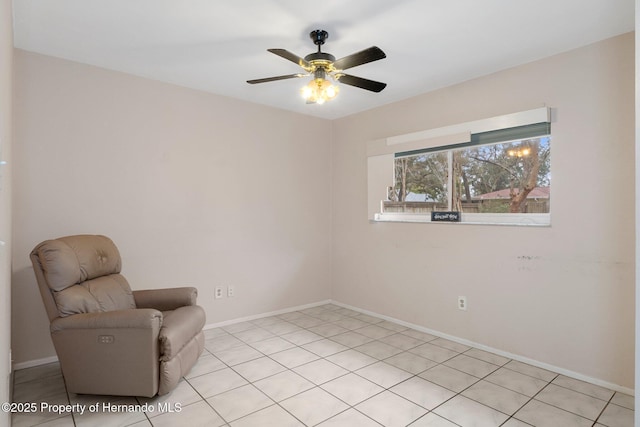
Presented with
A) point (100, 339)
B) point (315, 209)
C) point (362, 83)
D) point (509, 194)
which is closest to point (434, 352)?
point (509, 194)

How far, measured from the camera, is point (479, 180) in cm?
336

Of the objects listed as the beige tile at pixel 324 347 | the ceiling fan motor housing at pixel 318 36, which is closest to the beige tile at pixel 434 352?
the beige tile at pixel 324 347

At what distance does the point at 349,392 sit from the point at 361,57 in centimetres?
220

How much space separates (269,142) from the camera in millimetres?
4250

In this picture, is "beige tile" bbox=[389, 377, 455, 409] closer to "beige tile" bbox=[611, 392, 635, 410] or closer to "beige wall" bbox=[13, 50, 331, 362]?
"beige tile" bbox=[611, 392, 635, 410]

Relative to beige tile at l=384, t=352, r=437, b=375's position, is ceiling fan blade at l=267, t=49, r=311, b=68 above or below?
above

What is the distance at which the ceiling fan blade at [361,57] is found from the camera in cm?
207

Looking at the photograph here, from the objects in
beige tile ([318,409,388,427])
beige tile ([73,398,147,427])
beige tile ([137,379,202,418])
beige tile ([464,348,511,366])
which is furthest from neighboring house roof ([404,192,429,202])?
beige tile ([73,398,147,427])

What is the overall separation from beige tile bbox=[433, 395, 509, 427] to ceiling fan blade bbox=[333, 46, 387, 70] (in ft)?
7.20

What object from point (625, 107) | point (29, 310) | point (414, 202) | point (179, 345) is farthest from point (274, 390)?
point (625, 107)

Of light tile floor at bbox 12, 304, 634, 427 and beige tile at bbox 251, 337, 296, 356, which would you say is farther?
beige tile at bbox 251, 337, 296, 356

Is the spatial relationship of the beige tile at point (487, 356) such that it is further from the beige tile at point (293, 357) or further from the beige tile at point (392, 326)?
the beige tile at point (293, 357)

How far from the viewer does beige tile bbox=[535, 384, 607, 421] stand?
2256 mm

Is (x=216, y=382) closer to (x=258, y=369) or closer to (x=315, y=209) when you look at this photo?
(x=258, y=369)
